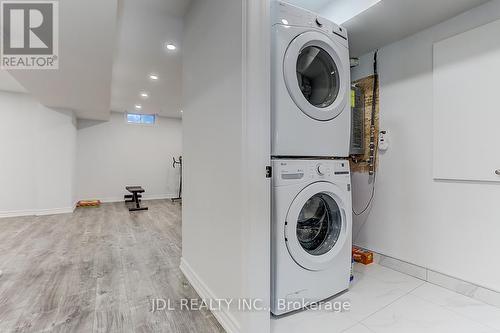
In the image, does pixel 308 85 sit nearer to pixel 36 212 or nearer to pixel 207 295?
pixel 207 295

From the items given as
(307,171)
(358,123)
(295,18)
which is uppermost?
(295,18)

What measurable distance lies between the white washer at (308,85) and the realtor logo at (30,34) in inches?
67.5

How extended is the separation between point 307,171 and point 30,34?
266 centimetres

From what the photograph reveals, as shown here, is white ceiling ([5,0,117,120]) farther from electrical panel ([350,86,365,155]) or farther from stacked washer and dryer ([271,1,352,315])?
electrical panel ([350,86,365,155])

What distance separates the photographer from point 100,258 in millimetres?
2553

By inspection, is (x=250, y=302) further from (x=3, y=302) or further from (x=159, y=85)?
(x=159, y=85)

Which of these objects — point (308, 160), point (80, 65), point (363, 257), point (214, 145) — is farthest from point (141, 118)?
point (363, 257)

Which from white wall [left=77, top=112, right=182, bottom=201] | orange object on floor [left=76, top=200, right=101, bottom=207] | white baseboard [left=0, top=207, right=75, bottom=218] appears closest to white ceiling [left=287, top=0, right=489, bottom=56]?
white baseboard [left=0, top=207, right=75, bottom=218]

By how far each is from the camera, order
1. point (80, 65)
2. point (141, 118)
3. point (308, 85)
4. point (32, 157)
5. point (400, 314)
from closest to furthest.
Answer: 1. point (400, 314)
2. point (308, 85)
3. point (80, 65)
4. point (32, 157)
5. point (141, 118)

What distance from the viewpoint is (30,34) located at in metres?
2.09

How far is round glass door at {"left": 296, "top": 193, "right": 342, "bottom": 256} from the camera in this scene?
1.75 m

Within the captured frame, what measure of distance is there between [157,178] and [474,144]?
675 centimetres

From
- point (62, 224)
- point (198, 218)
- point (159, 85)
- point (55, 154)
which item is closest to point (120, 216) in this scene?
point (62, 224)

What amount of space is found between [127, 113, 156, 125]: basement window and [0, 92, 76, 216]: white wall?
1.70m
